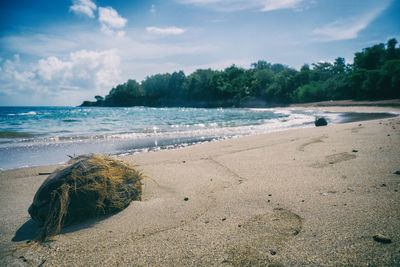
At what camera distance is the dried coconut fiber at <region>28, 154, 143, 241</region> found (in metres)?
2.34

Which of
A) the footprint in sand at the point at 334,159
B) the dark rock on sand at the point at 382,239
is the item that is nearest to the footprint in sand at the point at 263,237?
the dark rock on sand at the point at 382,239

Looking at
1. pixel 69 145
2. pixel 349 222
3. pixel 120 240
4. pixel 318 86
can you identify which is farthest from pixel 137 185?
pixel 318 86

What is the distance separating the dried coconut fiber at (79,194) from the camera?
2342 millimetres

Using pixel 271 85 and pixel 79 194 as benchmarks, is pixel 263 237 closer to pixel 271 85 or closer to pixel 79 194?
pixel 79 194

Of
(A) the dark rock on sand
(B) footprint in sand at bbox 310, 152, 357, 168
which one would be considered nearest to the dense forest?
(B) footprint in sand at bbox 310, 152, 357, 168

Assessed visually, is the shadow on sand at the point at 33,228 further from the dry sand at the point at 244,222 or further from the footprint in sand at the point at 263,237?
the footprint in sand at the point at 263,237

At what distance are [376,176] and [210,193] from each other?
98.8 inches

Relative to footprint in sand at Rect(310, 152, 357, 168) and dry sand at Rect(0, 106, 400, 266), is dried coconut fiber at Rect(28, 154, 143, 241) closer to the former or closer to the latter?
dry sand at Rect(0, 106, 400, 266)

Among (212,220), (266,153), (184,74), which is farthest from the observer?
(184,74)

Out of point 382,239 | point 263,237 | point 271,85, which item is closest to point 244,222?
point 263,237

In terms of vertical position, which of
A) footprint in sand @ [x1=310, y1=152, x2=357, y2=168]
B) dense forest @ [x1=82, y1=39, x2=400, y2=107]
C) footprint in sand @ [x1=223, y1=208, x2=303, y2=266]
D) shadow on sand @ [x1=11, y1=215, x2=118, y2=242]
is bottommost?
shadow on sand @ [x1=11, y1=215, x2=118, y2=242]

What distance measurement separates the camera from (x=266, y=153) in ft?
17.4

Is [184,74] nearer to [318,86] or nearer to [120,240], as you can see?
[318,86]

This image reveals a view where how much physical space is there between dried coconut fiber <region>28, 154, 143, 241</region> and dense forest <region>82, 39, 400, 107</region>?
43970 mm
